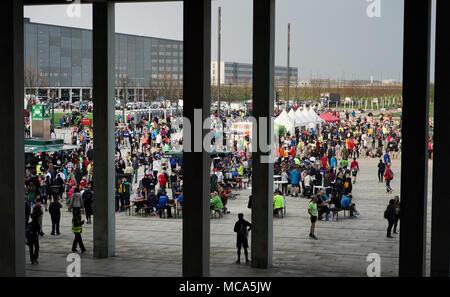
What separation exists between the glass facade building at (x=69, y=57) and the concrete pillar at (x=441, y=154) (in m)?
64.3

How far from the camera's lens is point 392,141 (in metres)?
42.9

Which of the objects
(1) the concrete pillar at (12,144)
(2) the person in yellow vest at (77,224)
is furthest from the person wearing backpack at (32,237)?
(1) the concrete pillar at (12,144)

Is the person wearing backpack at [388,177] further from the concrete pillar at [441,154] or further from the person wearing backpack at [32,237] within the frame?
the person wearing backpack at [32,237]

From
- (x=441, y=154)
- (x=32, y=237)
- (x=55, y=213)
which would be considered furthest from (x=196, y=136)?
(x=55, y=213)

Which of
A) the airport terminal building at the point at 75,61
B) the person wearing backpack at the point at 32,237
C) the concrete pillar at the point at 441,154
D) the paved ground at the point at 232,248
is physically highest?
the airport terminal building at the point at 75,61

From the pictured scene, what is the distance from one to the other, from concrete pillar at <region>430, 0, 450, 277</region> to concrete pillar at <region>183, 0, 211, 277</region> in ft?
13.1

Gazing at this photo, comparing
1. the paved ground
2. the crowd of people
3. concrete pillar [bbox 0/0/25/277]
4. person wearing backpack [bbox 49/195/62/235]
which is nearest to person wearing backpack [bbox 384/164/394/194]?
the crowd of people

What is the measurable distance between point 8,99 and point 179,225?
1055 cm

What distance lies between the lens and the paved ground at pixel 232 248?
15.0 metres

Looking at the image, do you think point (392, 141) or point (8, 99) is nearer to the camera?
point (8, 99)

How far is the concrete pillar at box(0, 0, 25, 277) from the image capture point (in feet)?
37.2
